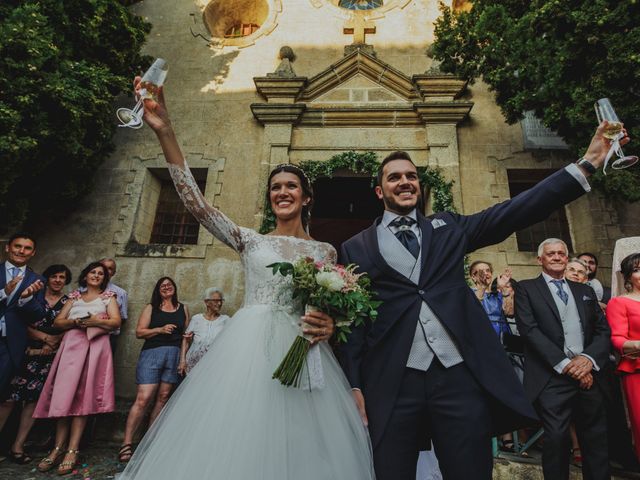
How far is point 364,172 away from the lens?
6812 millimetres

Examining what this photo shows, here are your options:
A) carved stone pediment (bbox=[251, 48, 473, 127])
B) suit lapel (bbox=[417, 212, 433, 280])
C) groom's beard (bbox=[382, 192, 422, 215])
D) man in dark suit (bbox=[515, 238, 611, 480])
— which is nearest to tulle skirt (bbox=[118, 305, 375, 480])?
suit lapel (bbox=[417, 212, 433, 280])

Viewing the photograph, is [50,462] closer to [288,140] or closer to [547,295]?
[547,295]

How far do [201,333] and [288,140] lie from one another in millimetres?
3876

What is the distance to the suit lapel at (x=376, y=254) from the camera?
1954mm

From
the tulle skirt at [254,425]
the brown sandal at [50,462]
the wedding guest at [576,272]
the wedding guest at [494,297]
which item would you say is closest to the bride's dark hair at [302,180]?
the tulle skirt at [254,425]

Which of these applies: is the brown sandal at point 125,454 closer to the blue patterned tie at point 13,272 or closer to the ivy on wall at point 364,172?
the blue patterned tie at point 13,272

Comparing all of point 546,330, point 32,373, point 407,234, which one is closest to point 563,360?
point 546,330

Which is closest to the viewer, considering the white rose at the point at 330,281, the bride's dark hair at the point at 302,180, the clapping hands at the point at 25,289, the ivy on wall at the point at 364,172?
the white rose at the point at 330,281

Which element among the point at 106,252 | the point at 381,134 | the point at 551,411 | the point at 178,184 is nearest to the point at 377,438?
the point at 178,184

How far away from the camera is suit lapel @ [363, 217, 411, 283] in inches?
76.9

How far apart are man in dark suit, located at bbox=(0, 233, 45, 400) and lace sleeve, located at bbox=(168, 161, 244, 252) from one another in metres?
3.04

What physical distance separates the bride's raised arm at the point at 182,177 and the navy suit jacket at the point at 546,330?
274 cm

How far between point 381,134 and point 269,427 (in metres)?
6.23

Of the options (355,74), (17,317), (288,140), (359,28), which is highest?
(359,28)
